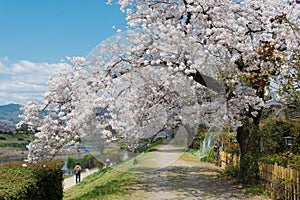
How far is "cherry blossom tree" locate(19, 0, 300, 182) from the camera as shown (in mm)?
9555

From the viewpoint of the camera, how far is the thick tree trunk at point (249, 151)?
34.9 feet

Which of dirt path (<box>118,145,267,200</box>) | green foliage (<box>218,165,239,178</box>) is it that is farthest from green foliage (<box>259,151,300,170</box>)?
green foliage (<box>218,165,239,178</box>)

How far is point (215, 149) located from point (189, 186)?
7.66m

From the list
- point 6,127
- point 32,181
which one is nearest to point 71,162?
point 32,181

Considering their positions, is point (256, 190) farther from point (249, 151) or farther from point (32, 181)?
point (32, 181)

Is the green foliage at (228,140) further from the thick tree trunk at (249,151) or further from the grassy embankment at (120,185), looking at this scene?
the thick tree trunk at (249,151)

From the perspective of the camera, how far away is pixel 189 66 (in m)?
9.62

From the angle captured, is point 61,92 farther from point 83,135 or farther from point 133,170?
point 133,170

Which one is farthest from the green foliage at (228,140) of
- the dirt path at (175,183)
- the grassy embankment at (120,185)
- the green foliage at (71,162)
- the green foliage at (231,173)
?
the green foliage at (71,162)

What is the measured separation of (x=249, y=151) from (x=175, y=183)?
8.86 feet

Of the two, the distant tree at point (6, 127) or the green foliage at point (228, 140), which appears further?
the distant tree at point (6, 127)

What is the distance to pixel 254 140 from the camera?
11031mm

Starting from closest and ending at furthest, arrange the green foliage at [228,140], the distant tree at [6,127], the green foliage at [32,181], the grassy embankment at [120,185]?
the green foliage at [32,181] < the grassy embankment at [120,185] < the green foliage at [228,140] < the distant tree at [6,127]

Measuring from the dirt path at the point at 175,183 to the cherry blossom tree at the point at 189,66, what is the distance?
119 cm
